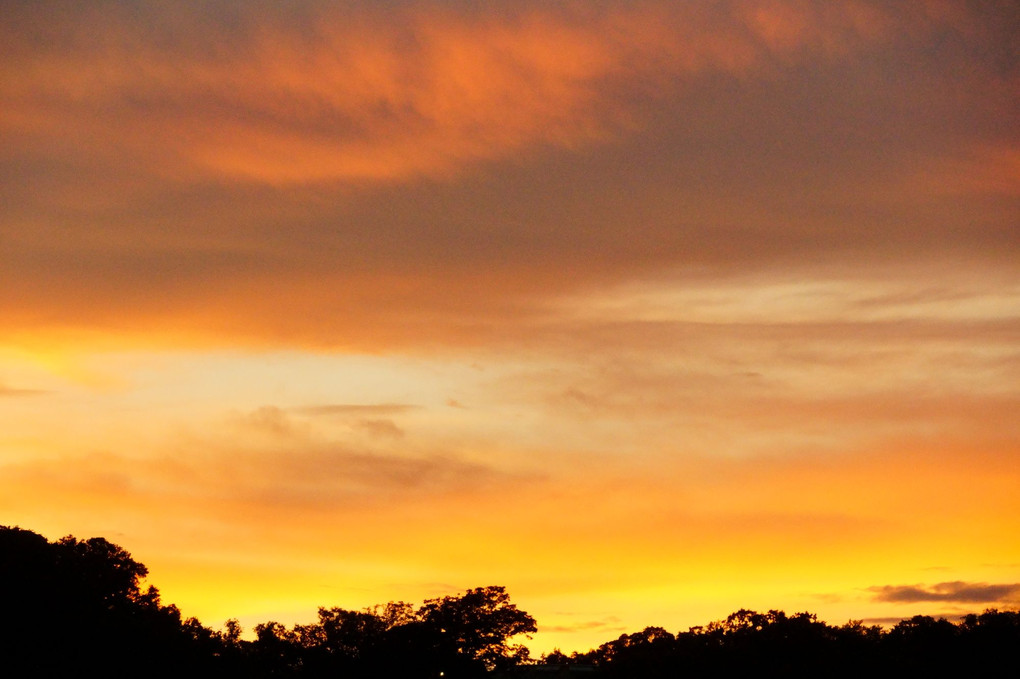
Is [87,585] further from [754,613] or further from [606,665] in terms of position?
[754,613]

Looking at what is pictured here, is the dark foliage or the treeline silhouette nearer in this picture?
the treeline silhouette

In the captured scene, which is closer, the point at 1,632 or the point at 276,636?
the point at 1,632

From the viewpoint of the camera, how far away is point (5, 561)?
2376 inches

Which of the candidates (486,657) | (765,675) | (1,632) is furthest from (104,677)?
(765,675)

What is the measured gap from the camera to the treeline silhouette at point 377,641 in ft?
193

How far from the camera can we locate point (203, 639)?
68062 mm

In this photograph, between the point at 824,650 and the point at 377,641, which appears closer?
the point at 824,650

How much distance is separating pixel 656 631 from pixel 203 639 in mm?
60926

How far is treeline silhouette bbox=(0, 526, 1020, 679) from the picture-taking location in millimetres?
58906

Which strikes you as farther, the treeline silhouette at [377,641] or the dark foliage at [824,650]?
the dark foliage at [824,650]

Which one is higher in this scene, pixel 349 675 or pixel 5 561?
pixel 5 561

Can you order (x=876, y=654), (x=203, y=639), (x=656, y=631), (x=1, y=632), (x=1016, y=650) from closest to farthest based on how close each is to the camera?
(x=1, y=632), (x=203, y=639), (x=876, y=654), (x=1016, y=650), (x=656, y=631)

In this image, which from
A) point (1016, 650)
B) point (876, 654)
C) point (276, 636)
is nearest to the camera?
point (876, 654)

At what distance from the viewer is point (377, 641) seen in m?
83.8
